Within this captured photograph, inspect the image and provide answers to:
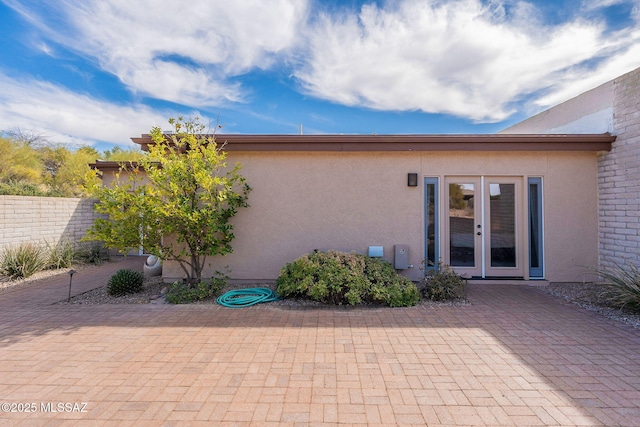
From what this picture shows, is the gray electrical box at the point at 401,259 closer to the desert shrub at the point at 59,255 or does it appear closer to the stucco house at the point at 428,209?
the stucco house at the point at 428,209

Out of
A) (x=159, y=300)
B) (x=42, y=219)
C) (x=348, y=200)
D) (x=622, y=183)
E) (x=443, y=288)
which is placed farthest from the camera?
(x=42, y=219)

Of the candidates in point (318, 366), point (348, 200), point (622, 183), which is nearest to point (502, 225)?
point (622, 183)

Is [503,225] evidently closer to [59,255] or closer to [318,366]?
[318,366]

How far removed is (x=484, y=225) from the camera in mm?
6992

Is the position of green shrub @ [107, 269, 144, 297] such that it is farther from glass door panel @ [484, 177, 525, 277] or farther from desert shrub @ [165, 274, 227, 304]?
glass door panel @ [484, 177, 525, 277]

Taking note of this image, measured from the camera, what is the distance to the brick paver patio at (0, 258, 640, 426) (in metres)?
2.61

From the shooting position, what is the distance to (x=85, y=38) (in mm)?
8797

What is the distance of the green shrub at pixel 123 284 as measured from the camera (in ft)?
20.0

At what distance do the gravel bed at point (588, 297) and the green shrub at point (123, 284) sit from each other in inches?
345

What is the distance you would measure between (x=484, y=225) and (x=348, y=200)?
326cm

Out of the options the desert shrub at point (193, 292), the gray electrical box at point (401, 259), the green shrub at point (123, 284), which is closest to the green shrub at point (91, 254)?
the green shrub at point (123, 284)

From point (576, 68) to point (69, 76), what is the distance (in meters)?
19.0

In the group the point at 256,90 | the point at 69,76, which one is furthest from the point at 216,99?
the point at 69,76

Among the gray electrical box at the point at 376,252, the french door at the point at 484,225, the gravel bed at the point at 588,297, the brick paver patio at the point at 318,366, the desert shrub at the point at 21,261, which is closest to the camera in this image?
the brick paver patio at the point at 318,366
